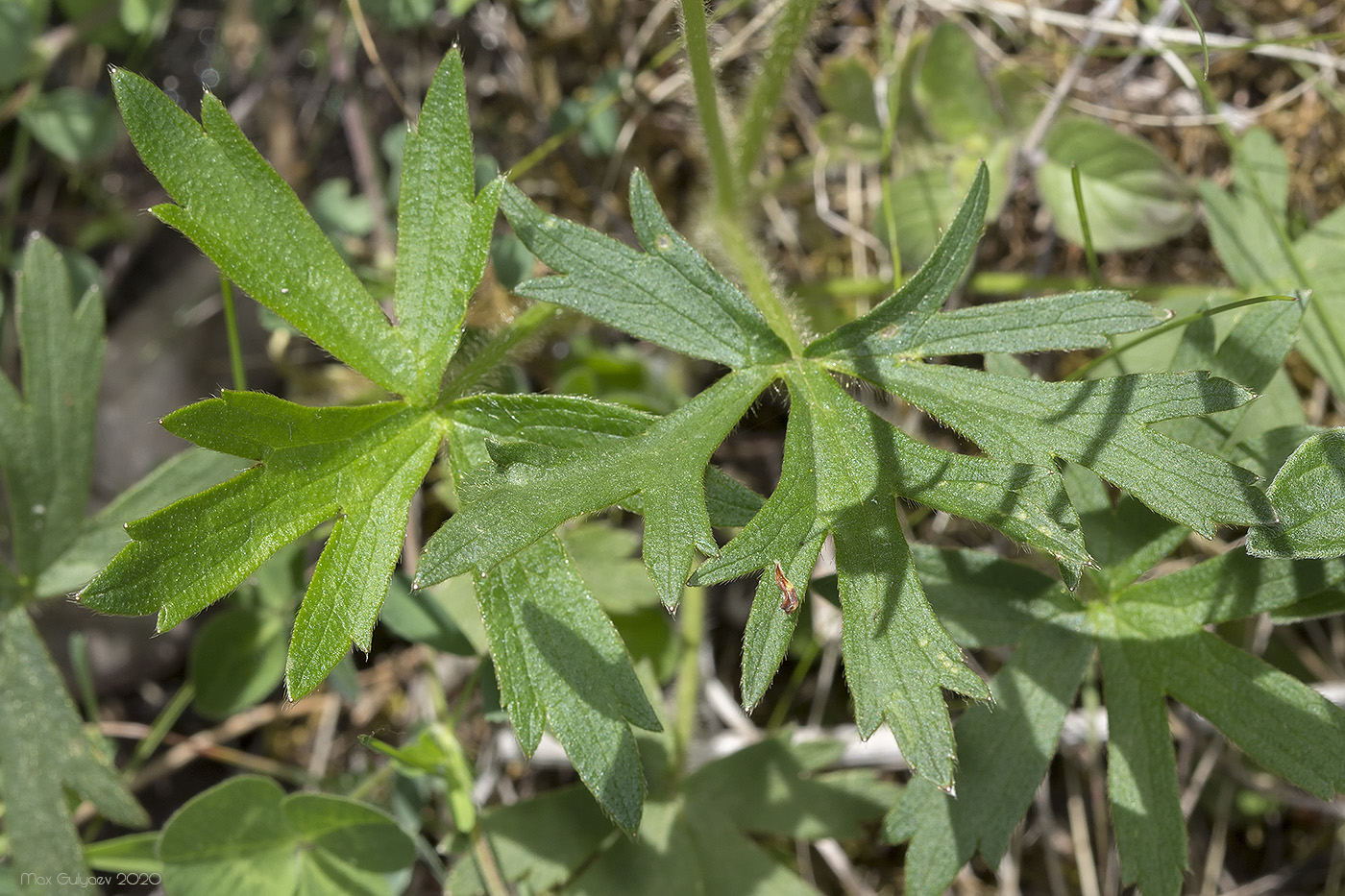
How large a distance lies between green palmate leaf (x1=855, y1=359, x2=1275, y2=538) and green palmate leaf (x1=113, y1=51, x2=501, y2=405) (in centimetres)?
96

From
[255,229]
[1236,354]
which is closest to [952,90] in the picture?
[1236,354]

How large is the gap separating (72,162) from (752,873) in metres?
3.28

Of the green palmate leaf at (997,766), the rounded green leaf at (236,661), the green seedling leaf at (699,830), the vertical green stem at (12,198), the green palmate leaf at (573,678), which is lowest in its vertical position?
the green seedling leaf at (699,830)

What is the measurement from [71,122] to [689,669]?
272cm

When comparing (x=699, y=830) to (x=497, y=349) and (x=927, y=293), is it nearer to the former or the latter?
(x=497, y=349)

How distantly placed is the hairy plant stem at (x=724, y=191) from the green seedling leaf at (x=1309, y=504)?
857mm

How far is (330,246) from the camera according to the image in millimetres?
1821

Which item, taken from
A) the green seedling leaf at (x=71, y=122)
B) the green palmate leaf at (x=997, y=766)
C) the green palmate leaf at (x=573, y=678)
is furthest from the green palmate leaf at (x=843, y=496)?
the green seedling leaf at (x=71, y=122)

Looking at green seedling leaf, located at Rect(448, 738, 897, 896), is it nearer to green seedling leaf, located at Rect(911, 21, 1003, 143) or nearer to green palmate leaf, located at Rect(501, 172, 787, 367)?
green palmate leaf, located at Rect(501, 172, 787, 367)

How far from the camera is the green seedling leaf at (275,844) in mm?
2232

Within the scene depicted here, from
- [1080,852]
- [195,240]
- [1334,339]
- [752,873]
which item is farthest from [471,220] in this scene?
[1080,852]

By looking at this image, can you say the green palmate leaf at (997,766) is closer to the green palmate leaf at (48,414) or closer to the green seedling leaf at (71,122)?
the green palmate leaf at (48,414)

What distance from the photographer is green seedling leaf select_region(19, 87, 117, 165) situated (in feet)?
10.3

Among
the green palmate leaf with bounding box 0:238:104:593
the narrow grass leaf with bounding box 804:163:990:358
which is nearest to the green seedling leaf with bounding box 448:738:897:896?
the narrow grass leaf with bounding box 804:163:990:358
